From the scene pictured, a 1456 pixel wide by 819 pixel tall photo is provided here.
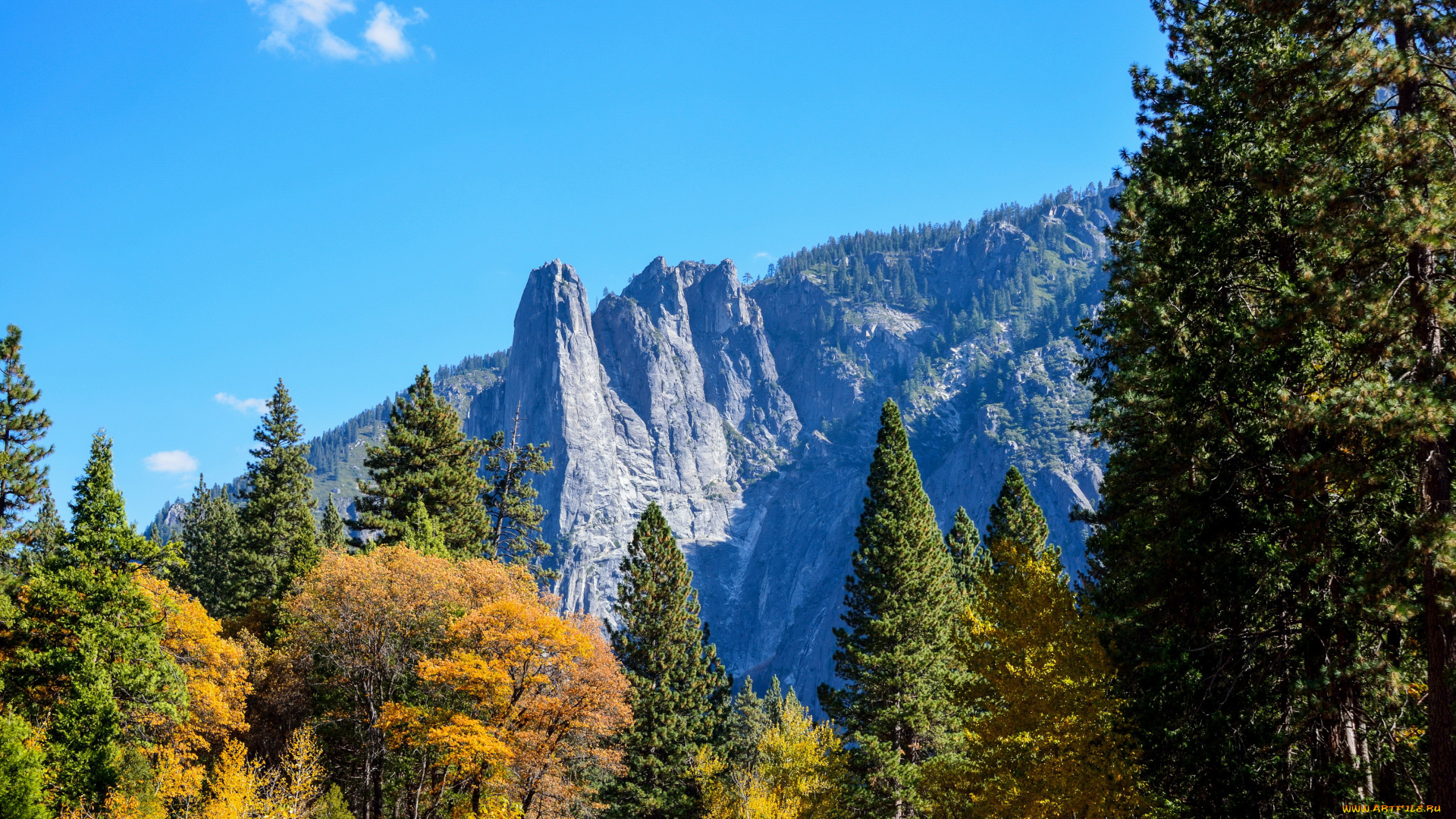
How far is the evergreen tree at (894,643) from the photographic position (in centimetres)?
3338

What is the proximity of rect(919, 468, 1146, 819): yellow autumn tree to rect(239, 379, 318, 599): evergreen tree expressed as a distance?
38.5m

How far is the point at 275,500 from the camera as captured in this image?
55.4 meters

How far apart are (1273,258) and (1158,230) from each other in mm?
2071

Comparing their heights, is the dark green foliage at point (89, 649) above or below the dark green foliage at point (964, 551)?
below

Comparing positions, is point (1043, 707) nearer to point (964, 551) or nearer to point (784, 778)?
point (784, 778)

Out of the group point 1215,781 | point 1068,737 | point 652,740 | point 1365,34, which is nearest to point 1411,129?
point 1365,34

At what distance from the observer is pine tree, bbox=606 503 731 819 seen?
3844 centimetres

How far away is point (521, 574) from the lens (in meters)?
35.8

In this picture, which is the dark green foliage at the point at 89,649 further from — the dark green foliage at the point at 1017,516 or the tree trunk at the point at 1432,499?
the dark green foliage at the point at 1017,516

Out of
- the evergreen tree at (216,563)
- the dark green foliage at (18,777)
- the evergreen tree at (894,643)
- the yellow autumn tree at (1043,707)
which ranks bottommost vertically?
the dark green foliage at (18,777)

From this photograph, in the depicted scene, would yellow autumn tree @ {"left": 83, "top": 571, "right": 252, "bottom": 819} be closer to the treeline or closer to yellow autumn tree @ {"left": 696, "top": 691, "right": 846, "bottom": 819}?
the treeline

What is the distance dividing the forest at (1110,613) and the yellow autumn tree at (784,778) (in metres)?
0.39

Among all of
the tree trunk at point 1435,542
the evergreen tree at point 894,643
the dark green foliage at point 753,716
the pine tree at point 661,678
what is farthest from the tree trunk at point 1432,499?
the dark green foliage at point 753,716

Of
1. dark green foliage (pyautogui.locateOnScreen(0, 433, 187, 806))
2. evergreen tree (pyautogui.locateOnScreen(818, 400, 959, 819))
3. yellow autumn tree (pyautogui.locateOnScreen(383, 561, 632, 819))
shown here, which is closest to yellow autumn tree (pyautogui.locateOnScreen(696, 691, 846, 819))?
evergreen tree (pyautogui.locateOnScreen(818, 400, 959, 819))
